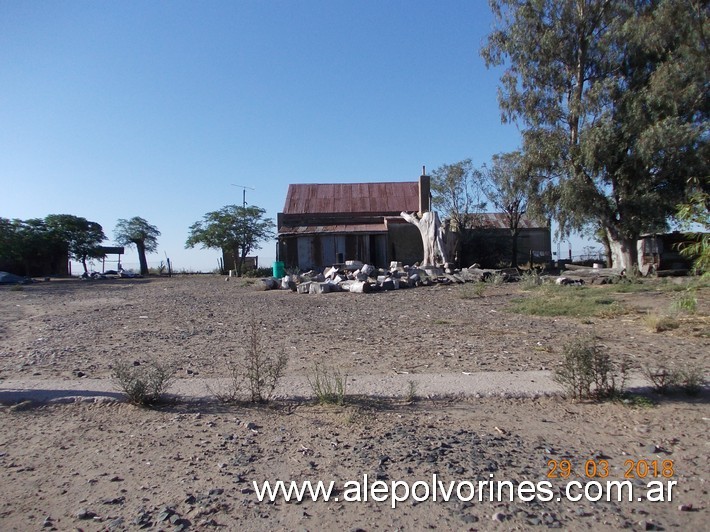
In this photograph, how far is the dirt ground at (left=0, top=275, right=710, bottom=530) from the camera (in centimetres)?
334

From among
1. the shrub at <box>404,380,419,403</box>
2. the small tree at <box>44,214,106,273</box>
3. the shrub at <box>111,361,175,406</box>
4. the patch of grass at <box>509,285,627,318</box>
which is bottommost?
the shrub at <box>404,380,419,403</box>

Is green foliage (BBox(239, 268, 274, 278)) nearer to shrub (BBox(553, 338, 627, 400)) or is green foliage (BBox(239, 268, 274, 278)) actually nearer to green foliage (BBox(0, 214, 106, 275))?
green foliage (BBox(0, 214, 106, 275))

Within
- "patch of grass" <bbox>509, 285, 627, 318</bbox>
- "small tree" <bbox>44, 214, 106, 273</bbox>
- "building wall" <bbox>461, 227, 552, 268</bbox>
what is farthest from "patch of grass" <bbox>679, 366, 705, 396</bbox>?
"small tree" <bbox>44, 214, 106, 273</bbox>

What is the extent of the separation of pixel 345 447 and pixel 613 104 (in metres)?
22.2

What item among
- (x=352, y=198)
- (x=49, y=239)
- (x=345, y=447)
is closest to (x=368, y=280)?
(x=352, y=198)

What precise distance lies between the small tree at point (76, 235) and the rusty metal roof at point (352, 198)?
19.4m

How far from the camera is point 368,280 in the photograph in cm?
2177

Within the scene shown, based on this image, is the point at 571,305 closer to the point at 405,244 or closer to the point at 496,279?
the point at 496,279

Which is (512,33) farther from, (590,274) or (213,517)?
(213,517)

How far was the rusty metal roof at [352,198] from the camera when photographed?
1407 inches

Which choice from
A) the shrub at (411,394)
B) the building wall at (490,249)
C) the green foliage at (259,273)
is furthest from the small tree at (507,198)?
the shrub at (411,394)

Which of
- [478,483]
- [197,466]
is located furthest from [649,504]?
[197,466]

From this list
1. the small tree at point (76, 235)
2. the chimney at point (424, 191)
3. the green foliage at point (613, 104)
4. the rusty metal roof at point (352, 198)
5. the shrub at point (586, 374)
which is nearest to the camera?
the shrub at point (586, 374)

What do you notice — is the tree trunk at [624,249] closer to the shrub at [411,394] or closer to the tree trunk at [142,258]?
the shrub at [411,394]
